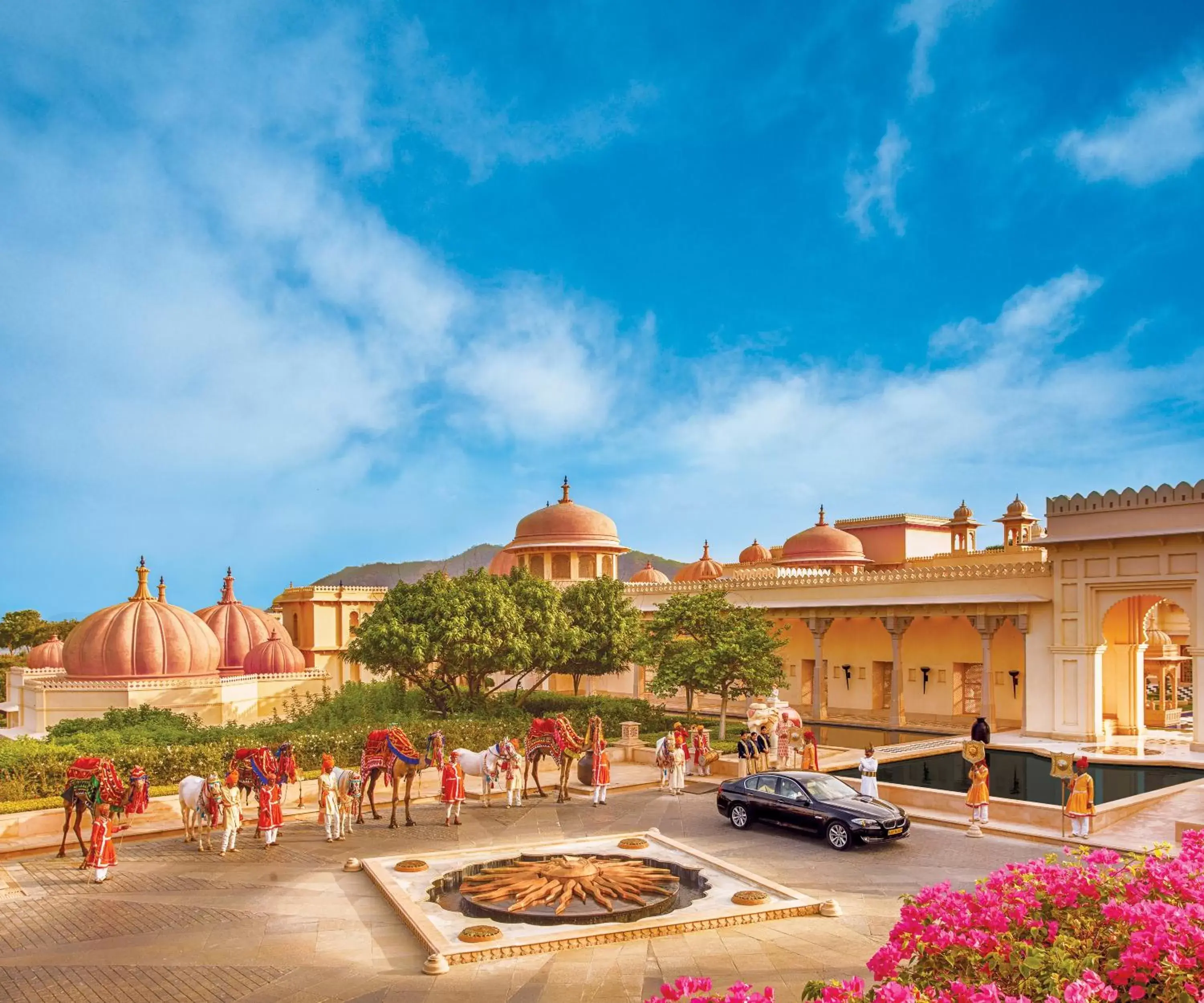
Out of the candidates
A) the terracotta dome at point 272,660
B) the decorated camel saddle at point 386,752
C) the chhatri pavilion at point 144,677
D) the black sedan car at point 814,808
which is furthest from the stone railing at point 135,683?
the black sedan car at point 814,808

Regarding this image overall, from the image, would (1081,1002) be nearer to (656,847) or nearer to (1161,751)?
(656,847)

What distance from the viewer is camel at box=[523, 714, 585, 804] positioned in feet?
70.0

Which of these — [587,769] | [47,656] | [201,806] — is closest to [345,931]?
[201,806]

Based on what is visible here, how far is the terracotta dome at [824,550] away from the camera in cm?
5281

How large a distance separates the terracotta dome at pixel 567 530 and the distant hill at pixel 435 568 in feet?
311

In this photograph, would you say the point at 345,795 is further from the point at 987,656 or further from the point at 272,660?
the point at 272,660

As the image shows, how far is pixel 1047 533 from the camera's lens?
32.4 meters

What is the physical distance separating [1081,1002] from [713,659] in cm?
2543

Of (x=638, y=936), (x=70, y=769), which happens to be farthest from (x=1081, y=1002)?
(x=70, y=769)

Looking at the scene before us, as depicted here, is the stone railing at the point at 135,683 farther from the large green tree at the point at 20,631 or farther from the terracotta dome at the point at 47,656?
the large green tree at the point at 20,631

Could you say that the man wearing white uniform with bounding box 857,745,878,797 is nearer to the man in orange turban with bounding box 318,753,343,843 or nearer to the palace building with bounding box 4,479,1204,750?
the man in orange turban with bounding box 318,753,343,843

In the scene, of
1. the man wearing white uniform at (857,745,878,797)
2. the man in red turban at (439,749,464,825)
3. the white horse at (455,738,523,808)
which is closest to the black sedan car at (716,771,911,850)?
the man wearing white uniform at (857,745,878,797)

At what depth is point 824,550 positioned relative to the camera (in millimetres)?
53125

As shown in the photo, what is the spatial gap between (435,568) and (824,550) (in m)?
101
